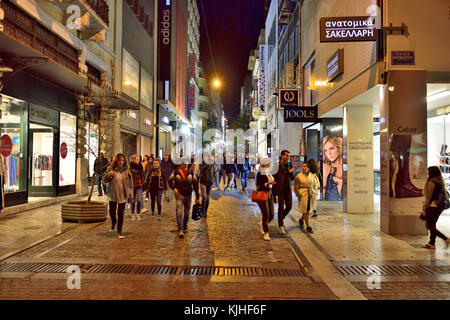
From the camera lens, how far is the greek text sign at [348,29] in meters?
8.47

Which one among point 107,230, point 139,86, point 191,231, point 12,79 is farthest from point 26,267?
point 139,86

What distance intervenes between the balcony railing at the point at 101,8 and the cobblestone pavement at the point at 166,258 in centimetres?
1011

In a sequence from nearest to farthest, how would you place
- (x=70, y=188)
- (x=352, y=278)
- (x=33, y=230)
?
(x=352, y=278) → (x=33, y=230) → (x=70, y=188)

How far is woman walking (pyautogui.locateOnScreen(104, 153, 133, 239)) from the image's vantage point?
25.1 feet

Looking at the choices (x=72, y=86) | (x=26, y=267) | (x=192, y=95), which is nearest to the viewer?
(x=26, y=267)

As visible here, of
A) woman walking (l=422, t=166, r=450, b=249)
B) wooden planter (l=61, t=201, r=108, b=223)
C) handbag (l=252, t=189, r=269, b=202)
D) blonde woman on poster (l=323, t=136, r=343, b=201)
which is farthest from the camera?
blonde woman on poster (l=323, t=136, r=343, b=201)

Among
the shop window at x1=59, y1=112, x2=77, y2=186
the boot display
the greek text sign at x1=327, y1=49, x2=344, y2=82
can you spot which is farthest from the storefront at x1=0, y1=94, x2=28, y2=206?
the boot display

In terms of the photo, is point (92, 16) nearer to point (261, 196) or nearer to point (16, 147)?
point (16, 147)

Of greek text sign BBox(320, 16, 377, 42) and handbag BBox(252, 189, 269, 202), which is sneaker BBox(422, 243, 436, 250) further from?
greek text sign BBox(320, 16, 377, 42)

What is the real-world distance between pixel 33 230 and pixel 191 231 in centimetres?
371

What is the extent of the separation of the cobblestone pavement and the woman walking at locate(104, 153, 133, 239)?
56 centimetres

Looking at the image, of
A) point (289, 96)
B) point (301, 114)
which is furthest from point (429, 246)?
point (289, 96)

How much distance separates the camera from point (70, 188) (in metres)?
14.6
